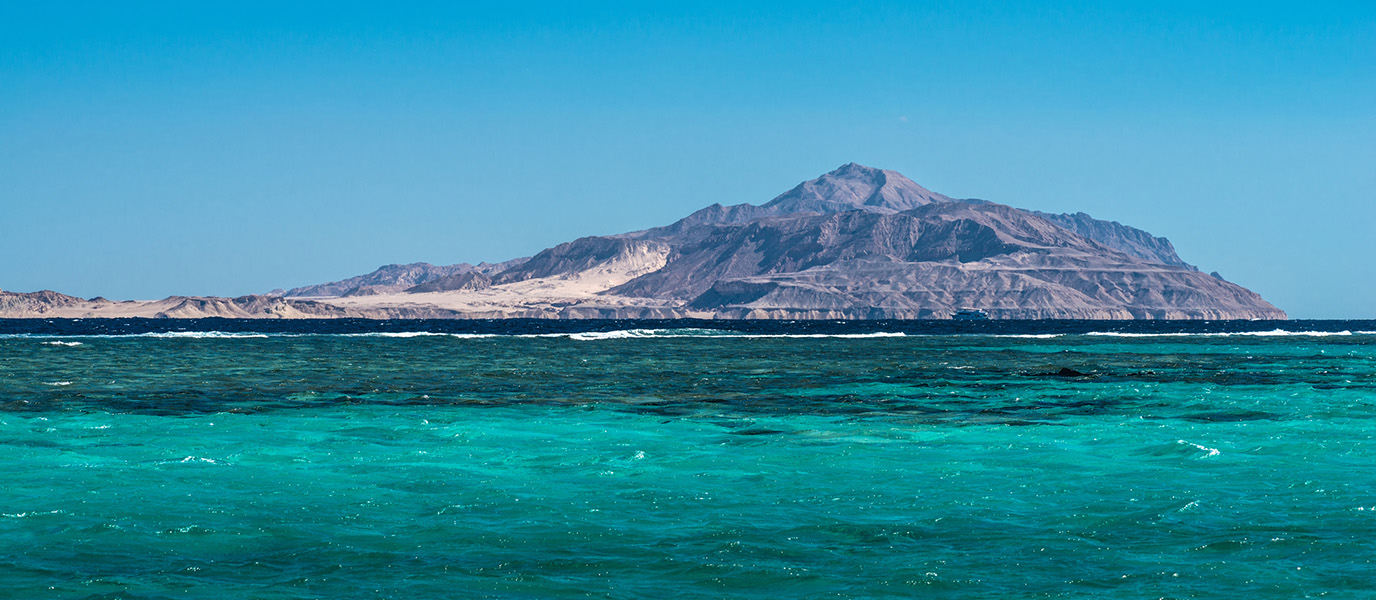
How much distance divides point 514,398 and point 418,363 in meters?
28.3

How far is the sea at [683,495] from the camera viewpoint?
48.5ft

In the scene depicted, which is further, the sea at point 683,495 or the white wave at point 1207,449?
the white wave at point 1207,449

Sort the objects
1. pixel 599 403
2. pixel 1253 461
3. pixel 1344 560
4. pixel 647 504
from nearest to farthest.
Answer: pixel 1344 560 → pixel 647 504 → pixel 1253 461 → pixel 599 403

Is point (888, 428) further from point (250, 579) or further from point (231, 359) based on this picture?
point (231, 359)

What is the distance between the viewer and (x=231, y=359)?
236 feet

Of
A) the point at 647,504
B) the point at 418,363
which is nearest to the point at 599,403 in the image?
the point at 647,504

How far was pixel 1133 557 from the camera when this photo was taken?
15.8 metres

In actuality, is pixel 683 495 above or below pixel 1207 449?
below

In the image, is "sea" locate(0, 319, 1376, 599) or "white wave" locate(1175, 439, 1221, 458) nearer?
"sea" locate(0, 319, 1376, 599)

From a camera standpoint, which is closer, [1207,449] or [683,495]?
[683,495]

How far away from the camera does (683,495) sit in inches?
822

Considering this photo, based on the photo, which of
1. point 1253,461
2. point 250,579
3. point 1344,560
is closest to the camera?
point 250,579

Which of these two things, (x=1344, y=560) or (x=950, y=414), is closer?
(x=1344, y=560)

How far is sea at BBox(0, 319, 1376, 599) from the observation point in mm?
14773
